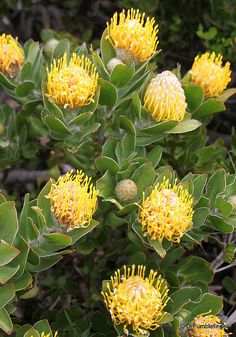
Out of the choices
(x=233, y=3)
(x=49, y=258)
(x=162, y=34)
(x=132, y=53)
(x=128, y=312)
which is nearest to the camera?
(x=128, y=312)

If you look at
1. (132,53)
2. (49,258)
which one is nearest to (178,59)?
(132,53)

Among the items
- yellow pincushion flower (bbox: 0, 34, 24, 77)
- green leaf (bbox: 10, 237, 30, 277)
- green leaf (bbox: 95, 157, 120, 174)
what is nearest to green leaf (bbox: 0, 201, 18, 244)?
green leaf (bbox: 10, 237, 30, 277)

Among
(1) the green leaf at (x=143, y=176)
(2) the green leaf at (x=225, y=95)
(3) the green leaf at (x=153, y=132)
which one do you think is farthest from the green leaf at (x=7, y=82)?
(2) the green leaf at (x=225, y=95)

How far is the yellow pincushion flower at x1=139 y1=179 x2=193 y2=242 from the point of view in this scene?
202 centimetres

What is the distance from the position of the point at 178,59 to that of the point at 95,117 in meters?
1.35

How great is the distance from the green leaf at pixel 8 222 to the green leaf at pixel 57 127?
0.42 meters

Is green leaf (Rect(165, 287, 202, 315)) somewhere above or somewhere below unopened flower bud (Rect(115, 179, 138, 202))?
below

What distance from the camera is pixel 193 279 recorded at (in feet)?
8.07

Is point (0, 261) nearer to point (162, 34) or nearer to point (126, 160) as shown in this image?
point (126, 160)

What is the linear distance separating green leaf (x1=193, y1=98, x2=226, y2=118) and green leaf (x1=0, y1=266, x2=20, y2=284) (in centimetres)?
108

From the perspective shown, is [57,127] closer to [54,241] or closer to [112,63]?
[112,63]

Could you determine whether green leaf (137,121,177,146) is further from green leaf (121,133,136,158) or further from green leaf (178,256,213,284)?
green leaf (178,256,213,284)

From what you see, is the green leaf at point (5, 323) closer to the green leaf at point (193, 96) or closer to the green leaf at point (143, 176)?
the green leaf at point (143, 176)

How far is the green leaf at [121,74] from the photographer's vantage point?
7.40 ft
